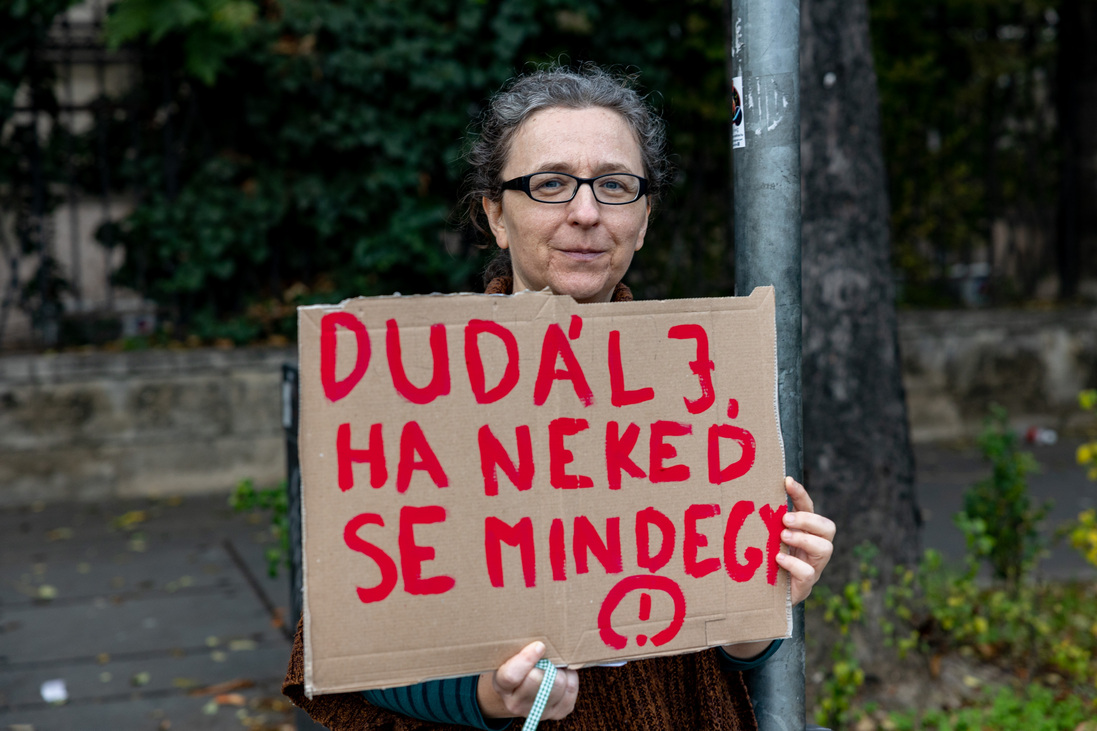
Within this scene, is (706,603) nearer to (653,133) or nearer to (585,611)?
(585,611)

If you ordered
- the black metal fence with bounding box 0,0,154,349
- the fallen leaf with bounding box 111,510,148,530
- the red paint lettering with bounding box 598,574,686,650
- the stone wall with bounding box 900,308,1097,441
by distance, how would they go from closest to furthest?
1. the red paint lettering with bounding box 598,574,686,650
2. the fallen leaf with bounding box 111,510,148,530
3. the black metal fence with bounding box 0,0,154,349
4. the stone wall with bounding box 900,308,1097,441

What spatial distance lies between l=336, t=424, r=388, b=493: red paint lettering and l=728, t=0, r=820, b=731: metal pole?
748mm

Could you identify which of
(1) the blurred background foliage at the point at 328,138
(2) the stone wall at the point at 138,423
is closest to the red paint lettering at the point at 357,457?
(1) the blurred background foliage at the point at 328,138

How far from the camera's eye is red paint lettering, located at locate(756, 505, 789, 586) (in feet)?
5.06

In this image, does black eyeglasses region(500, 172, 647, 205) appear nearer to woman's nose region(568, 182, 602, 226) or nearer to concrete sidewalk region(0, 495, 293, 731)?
woman's nose region(568, 182, 602, 226)

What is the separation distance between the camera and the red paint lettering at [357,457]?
135cm

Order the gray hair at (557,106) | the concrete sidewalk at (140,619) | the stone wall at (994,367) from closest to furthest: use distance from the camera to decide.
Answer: the gray hair at (557,106)
the concrete sidewalk at (140,619)
the stone wall at (994,367)

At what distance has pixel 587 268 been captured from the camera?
1.65 m

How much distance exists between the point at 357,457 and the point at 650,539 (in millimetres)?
436

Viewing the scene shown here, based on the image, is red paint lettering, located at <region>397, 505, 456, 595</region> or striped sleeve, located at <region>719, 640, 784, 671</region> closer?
red paint lettering, located at <region>397, 505, 456, 595</region>

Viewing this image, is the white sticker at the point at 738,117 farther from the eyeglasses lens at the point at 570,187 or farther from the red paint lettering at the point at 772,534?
the red paint lettering at the point at 772,534

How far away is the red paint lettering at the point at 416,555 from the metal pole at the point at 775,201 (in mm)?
688

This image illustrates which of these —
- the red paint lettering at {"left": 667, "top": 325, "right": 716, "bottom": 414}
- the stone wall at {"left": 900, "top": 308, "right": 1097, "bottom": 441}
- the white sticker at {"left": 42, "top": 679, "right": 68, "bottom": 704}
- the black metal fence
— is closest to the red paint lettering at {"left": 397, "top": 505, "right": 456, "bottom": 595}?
the red paint lettering at {"left": 667, "top": 325, "right": 716, "bottom": 414}

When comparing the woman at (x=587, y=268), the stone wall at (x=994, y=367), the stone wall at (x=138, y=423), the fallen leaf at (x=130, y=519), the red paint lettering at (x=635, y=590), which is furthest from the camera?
the stone wall at (x=994, y=367)
